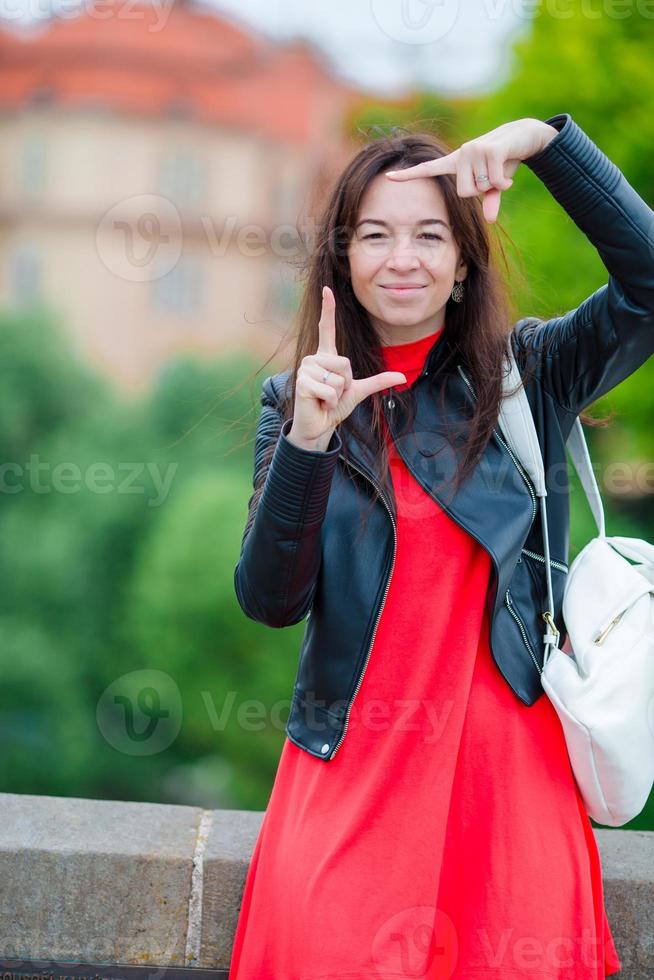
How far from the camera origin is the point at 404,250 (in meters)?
1.75

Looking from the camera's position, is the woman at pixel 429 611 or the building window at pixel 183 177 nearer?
the woman at pixel 429 611

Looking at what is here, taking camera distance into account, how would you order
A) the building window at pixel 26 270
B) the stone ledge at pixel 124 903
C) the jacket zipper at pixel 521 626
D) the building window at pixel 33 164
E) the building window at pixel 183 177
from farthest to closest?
the building window at pixel 33 164 < the building window at pixel 183 177 < the building window at pixel 26 270 < the stone ledge at pixel 124 903 < the jacket zipper at pixel 521 626

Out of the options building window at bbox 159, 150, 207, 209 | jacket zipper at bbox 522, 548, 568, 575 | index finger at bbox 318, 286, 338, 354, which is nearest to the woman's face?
index finger at bbox 318, 286, 338, 354

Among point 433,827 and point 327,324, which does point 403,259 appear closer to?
point 327,324

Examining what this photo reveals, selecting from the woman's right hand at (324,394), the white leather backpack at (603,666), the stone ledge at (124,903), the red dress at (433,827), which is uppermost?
the woman's right hand at (324,394)

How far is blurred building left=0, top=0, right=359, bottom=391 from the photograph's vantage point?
27.0 m

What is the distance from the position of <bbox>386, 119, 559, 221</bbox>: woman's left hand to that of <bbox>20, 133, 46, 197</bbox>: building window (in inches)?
1156

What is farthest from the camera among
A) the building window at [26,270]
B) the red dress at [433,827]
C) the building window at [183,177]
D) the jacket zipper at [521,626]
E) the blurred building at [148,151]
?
the building window at [183,177]

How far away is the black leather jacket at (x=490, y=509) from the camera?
1.65 m

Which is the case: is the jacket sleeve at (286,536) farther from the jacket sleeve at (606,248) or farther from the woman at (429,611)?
the jacket sleeve at (606,248)

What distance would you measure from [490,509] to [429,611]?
0.17 metres

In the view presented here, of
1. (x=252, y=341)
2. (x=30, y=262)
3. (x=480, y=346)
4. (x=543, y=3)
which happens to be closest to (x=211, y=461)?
(x=252, y=341)

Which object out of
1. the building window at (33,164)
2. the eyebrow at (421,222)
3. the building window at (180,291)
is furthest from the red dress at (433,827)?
the building window at (33,164)

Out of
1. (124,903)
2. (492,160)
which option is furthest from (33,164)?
(492,160)
